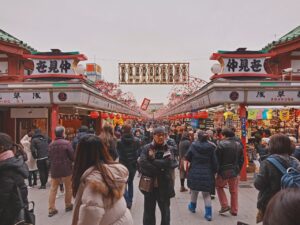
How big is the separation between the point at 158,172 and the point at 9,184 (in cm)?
229

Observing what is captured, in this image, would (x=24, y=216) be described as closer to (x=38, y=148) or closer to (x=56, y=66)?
(x=38, y=148)

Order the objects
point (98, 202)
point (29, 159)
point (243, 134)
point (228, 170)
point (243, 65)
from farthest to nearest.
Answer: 1. point (243, 65)
2. point (243, 134)
3. point (29, 159)
4. point (228, 170)
5. point (98, 202)

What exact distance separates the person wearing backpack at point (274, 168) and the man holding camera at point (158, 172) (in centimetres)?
146

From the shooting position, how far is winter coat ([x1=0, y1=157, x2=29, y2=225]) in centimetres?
398

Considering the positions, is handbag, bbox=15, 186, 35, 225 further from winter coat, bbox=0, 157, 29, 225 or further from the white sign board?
the white sign board

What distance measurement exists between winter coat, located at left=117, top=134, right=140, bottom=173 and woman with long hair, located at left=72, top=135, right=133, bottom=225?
15.2ft

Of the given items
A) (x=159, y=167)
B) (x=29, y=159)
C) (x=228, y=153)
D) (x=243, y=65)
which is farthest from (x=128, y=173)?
(x=243, y=65)

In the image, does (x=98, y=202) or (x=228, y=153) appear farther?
(x=228, y=153)

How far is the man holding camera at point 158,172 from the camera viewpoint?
536cm

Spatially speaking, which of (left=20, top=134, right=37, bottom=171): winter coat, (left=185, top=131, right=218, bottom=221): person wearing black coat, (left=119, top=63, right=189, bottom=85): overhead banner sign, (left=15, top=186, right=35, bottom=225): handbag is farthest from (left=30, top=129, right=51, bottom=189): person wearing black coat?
(left=119, top=63, right=189, bottom=85): overhead banner sign

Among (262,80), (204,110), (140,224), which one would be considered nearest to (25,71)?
(204,110)

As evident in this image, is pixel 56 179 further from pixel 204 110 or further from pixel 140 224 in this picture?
pixel 204 110

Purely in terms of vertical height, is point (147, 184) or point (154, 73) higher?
point (154, 73)

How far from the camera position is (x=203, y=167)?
22.8ft
